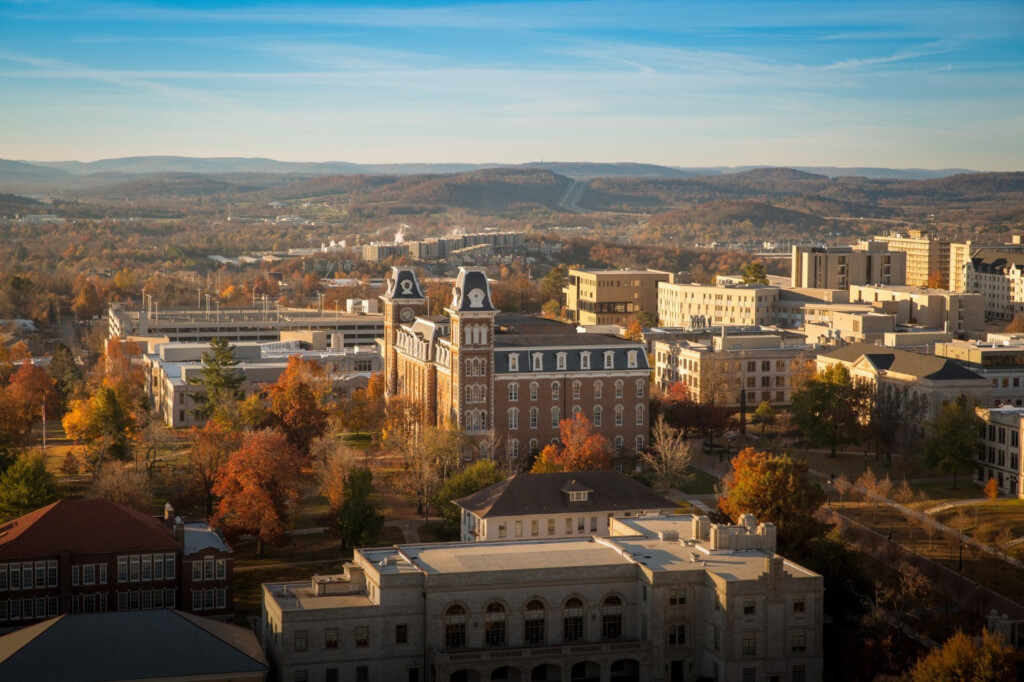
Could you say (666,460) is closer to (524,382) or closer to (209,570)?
(524,382)

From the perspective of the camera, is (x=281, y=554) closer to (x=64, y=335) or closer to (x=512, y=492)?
(x=512, y=492)

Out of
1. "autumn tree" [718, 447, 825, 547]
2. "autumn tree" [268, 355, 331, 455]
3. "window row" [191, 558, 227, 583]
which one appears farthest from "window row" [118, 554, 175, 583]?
"autumn tree" [268, 355, 331, 455]

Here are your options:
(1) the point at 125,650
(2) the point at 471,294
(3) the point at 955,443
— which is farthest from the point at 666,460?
(1) the point at 125,650

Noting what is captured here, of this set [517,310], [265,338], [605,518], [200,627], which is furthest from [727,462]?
[517,310]

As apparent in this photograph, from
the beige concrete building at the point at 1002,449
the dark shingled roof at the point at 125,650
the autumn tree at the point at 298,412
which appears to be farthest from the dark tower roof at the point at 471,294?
the dark shingled roof at the point at 125,650

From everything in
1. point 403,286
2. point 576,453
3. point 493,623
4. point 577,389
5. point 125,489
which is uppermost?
point 403,286

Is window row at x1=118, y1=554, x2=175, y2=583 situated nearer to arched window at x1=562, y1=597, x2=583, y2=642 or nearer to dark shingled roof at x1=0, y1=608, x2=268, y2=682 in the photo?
dark shingled roof at x1=0, y1=608, x2=268, y2=682
